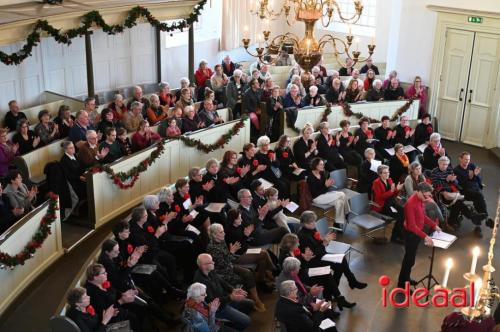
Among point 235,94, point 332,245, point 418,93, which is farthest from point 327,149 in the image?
point 418,93

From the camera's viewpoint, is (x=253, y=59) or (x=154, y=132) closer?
(x=154, y=132)

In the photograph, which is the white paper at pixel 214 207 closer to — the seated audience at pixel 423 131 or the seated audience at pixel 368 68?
the seated audience at pixel 423 131

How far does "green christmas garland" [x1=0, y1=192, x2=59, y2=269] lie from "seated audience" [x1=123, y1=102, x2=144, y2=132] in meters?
3.41

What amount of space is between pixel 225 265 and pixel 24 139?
4.54m

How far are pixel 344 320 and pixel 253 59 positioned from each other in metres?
12.5

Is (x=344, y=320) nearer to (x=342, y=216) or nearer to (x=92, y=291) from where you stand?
(x=342, y=216)

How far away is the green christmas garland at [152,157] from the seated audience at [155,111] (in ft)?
4.23

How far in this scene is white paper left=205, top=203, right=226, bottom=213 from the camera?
9531mm

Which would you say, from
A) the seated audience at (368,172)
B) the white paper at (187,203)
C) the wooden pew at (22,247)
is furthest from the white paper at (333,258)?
the wooden pew at (22,247)

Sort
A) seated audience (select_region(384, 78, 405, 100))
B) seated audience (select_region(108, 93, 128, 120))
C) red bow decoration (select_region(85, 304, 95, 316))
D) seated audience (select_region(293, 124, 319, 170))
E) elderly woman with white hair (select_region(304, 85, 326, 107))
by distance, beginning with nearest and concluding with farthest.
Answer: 1. red bow decoration (select_region(85, 304, 95, 316))
2. seated audience (select_region(293, 124, 319, 170))
3. seated audience (select_region(108, 93, 128, 120))
4. elderly woman with white hair (select_region(304, 85, 326, 107))
5. seated audience (select_region(384, 78, 405, 100))

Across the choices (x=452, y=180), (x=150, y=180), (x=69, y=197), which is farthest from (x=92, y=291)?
(x=452, y=180)

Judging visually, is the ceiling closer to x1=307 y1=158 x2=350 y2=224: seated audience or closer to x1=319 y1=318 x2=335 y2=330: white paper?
x1=307 y1=158 x2=350 y2=224: seated audience

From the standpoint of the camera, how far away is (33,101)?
45.3ft

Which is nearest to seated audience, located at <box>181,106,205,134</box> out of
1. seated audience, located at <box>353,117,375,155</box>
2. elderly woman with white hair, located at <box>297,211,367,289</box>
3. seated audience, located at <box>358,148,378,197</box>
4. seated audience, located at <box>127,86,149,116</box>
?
seated audience, located at <box>127,86,149,116</box>
